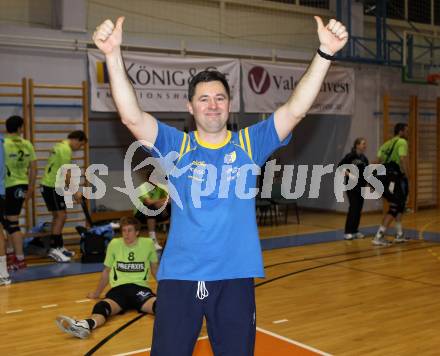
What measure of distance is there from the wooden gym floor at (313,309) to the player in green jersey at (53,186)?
1.13 m

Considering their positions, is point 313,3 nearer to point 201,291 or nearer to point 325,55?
point 325,55

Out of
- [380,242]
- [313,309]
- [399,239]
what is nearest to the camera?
[313,309]

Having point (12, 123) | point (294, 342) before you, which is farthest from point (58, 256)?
point (294, 342)

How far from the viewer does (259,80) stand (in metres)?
11.6

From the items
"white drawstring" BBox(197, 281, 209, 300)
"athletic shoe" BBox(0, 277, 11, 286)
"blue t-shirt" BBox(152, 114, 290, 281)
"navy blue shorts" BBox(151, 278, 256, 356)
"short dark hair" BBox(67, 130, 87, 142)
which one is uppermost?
"short dark hair" BBox(67, 130, 87, 142)

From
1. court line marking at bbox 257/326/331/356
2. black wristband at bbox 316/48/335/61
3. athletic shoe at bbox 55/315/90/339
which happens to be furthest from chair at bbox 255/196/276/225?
Result: black wristband at bbox 316/48/335/61

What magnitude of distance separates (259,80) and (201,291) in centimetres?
950

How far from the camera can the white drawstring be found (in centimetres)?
243

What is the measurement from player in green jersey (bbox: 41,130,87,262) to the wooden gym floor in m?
1.13

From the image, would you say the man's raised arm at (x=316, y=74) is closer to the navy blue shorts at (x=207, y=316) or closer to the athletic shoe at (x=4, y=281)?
the navy blue shorts at (x=207, y=316)

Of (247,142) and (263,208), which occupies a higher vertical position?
(247,142)

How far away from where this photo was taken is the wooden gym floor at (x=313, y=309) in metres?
4.86

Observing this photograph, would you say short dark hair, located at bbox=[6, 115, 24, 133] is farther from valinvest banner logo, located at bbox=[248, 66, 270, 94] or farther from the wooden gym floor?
valinvest banner logo, located at bbox=[248, 66, 270, 94]

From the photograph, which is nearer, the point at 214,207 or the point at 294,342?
the point at 214,207
